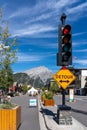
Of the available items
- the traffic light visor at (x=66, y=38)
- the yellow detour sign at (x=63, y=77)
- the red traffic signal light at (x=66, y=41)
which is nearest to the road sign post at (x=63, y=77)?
the yellow detour sign at (x=63, y=77)

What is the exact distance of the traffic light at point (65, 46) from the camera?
1498 cm

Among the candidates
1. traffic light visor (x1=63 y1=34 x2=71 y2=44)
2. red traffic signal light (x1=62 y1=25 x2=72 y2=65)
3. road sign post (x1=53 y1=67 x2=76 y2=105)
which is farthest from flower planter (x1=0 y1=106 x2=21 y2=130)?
traffic light visor (x1=63 y1=34 x2=71 y2=44)

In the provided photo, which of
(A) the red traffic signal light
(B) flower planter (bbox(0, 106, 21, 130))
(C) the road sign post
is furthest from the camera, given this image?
(C) the road sign post

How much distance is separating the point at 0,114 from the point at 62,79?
381 centimetres

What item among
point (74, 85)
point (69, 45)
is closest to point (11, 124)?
point (69, 45)

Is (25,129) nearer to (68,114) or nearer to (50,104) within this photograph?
(68,114)

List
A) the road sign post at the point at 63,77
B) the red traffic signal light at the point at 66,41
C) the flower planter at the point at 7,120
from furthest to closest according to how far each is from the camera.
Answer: the road sign post at the point at 63,77 → the red traffic signal light at the point at 66,41 → the flower planter at the point at 7,120

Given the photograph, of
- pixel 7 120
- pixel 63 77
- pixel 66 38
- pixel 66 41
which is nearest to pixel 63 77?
pixel 63 77

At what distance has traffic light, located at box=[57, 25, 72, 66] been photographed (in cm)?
1498

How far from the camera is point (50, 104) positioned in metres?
34.4

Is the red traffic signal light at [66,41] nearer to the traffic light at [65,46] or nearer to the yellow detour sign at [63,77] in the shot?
the traffic light at [65,46]

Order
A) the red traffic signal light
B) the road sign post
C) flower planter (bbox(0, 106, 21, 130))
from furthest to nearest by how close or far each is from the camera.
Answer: the road sign post → the red traffic signal light → flower planter (bbox(0, 106, 21, 130))

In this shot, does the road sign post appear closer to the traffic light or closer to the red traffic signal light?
the traffic light

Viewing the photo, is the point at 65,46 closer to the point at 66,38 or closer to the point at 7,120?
the point at 66,38
